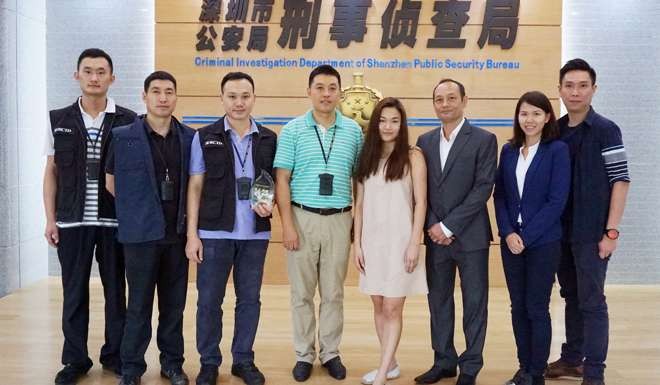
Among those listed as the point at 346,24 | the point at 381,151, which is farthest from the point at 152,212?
the point at 346,24

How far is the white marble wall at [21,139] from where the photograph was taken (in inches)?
217

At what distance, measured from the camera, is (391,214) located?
326 centimetres

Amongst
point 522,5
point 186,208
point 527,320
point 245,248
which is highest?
point 522,5

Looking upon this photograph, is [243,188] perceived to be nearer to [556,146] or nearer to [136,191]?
[136,191]

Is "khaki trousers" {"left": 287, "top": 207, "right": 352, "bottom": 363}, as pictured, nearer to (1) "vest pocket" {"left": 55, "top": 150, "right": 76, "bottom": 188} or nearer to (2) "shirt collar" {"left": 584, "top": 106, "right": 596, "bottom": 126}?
(1) "vest pocket" {"left": 55, "top": 150, "right": 76, "bottom": 188}

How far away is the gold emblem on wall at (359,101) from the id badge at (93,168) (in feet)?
9.19

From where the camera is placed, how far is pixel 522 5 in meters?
5.87

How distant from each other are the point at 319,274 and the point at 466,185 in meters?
0.93

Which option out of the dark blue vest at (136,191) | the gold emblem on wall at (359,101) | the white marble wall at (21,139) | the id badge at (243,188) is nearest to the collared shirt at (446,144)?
the id badge at (243,188)

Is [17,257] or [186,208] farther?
[17,257]

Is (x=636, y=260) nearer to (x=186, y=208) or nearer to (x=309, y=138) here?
(x=309, y=138)

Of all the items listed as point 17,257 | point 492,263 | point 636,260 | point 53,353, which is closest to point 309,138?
point 53,353

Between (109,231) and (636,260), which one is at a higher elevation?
(109,231)

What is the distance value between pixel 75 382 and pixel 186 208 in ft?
3.54
